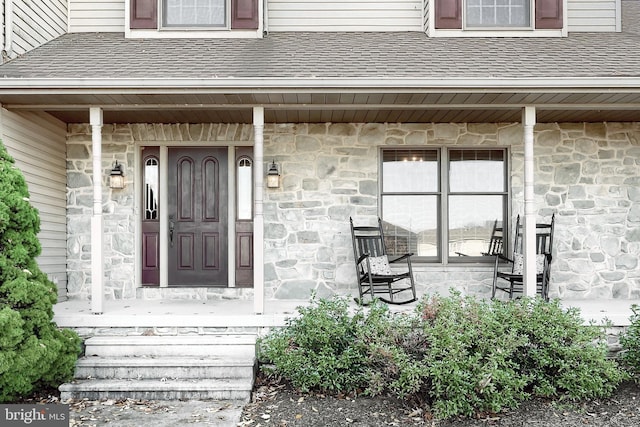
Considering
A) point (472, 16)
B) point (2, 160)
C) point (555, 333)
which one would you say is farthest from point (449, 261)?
point (2, 160)

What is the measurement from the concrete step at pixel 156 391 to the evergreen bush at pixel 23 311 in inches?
8.0

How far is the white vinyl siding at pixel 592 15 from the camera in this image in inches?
275

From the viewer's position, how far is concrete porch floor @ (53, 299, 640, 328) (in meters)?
5.17

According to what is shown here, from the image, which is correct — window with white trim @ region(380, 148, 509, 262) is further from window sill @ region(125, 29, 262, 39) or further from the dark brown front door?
window sill @ region(125, 29, 262, 39)

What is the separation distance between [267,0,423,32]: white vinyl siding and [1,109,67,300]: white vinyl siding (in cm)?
282

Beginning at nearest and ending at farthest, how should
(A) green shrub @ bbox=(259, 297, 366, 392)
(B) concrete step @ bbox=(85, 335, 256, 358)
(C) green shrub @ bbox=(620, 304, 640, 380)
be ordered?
1. (A) green shrub @ bbox=(259, 297, 366, 392)
2. (C) green shrub @ bbox=(620, 304, 640, 380)
3. (B) concrete step @ bbox=(85, 335, 256, 358)

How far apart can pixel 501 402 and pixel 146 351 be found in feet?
9.58

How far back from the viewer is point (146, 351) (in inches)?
197

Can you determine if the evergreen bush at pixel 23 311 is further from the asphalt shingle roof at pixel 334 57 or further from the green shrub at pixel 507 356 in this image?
the green shrub at pixel 507 356

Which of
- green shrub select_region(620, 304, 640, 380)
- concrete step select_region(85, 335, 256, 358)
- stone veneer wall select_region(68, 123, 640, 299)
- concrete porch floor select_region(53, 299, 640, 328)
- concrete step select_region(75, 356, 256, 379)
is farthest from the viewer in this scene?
stone veneer wall select_region(68, 123, 640, 299)

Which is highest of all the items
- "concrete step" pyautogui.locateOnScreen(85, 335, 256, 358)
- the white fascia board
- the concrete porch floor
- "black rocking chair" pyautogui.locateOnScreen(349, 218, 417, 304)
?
the white fascia board

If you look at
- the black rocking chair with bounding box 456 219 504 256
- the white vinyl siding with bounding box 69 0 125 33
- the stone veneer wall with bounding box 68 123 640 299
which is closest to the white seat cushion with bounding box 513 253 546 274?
A: the black rocking chair with bounding box 456 219 504 256

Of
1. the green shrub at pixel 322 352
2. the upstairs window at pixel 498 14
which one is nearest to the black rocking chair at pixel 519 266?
the green shrub at pixel 322 352

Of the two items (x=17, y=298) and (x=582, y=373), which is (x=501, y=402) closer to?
(x=582, y=373)
